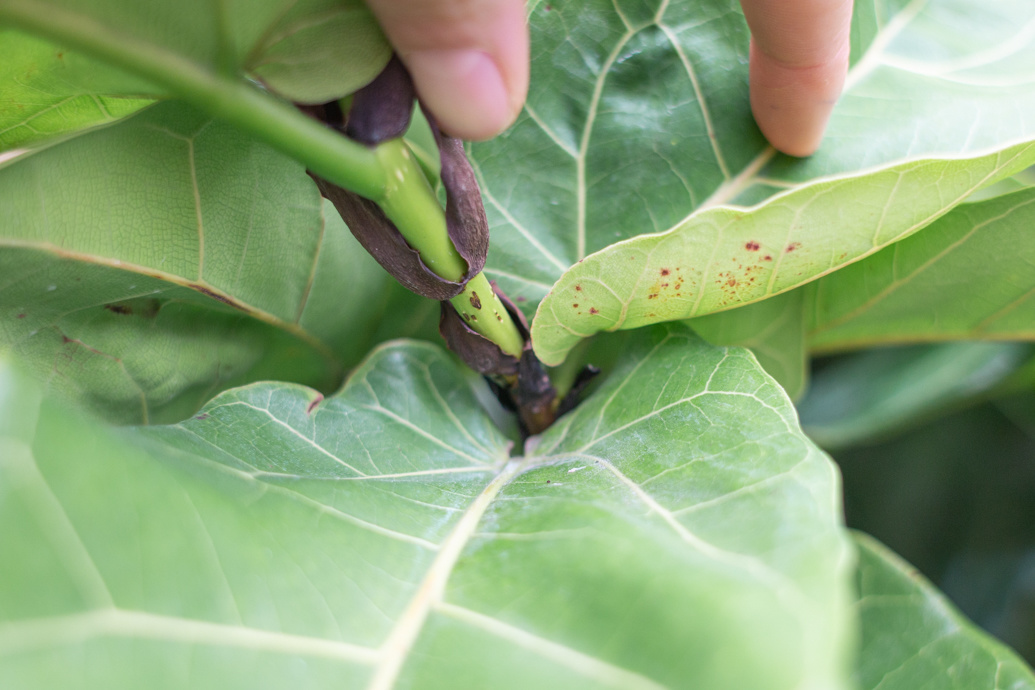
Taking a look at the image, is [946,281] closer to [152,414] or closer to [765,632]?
[765,632]

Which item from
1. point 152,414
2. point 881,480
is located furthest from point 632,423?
point 881,480

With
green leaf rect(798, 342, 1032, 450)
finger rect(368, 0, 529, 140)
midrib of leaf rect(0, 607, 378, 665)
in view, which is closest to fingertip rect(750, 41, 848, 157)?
finger rect(368, 0, 529, 140)

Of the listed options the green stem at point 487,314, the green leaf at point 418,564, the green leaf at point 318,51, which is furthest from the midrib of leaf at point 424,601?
the green leaf at point 318,51

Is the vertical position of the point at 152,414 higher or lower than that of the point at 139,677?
lower

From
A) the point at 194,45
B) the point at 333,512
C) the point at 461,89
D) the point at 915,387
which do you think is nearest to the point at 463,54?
the point at 461,89

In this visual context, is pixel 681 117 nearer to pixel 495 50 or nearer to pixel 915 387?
pixel 495 50

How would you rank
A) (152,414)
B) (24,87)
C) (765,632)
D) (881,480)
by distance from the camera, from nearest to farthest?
(765,632) < (24,87) < (152,414) < (881,480)

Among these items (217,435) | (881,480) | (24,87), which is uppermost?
(24,87)
